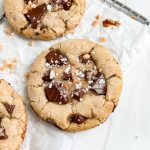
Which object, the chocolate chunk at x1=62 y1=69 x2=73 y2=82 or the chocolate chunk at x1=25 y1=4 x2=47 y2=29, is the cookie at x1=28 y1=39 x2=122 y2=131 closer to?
the chocolate chunk at x1=62 y1=69 x2=73 y2=82

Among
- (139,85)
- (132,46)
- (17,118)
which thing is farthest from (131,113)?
(17,118)

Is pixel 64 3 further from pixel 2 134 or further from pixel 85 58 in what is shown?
pixel 2 134

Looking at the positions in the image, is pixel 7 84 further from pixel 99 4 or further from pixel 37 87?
pixel 99 4

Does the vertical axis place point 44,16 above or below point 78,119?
above

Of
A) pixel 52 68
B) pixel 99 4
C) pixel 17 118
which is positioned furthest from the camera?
pixel 99 4

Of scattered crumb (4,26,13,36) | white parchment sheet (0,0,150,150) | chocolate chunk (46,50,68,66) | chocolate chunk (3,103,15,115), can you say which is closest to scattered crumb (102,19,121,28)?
white parchment sheet (0,0,150,150)

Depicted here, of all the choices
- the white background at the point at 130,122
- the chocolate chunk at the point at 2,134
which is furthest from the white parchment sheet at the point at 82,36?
the chocolate chunk at the point at 2,134

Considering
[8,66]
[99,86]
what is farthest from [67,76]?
[8,66]
